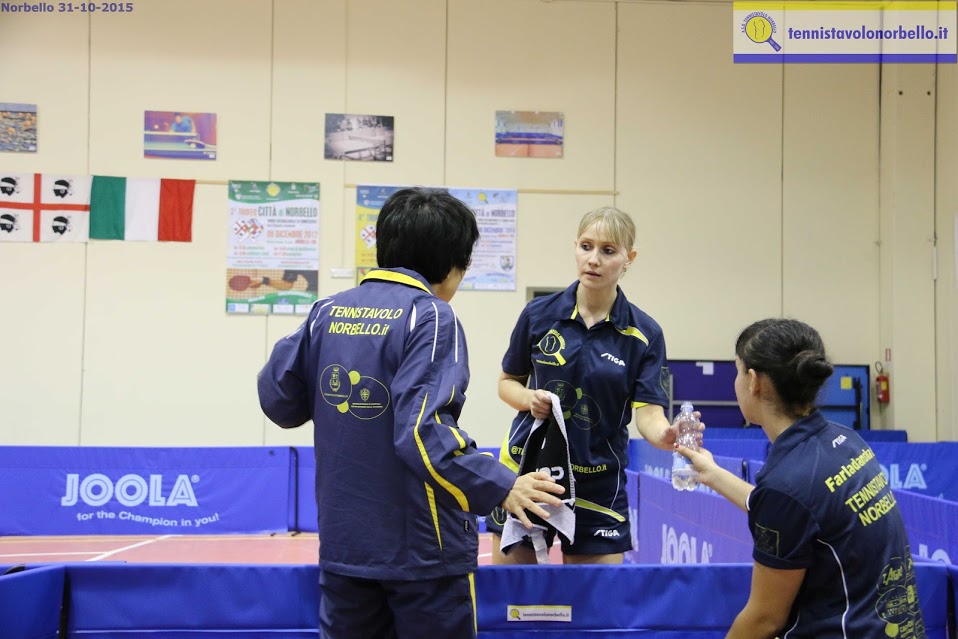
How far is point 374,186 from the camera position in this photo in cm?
1172

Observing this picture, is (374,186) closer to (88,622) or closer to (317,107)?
(317,107)

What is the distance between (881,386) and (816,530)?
10898mm

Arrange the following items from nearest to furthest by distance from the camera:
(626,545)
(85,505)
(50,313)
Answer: (626,545), (85,505), (50,313)

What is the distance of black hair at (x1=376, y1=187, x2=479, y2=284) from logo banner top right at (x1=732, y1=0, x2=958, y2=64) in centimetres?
662

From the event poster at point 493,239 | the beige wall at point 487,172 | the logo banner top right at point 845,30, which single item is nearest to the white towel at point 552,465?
the logo banner top right at point 845,30

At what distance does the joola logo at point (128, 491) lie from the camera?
26.6 ft

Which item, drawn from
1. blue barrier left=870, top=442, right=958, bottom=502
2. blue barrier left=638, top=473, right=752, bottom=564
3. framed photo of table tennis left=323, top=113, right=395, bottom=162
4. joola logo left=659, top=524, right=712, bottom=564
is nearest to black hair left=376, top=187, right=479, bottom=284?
blue barrier left=638, top=473, right=752, bottom=564

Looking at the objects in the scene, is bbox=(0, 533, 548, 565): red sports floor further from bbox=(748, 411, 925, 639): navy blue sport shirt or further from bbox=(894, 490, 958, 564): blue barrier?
bbox=(748, 411, 925, 639): navy blue sport shirt

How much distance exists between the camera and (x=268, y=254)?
11.6 metres

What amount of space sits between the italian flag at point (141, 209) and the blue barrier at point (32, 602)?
9253 millimetres

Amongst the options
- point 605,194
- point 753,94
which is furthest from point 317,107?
point 753,94

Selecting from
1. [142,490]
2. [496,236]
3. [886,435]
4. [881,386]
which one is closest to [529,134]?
[496,236]

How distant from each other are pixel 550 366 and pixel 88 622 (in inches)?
67.5

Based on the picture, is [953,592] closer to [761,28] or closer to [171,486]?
[761,28]
